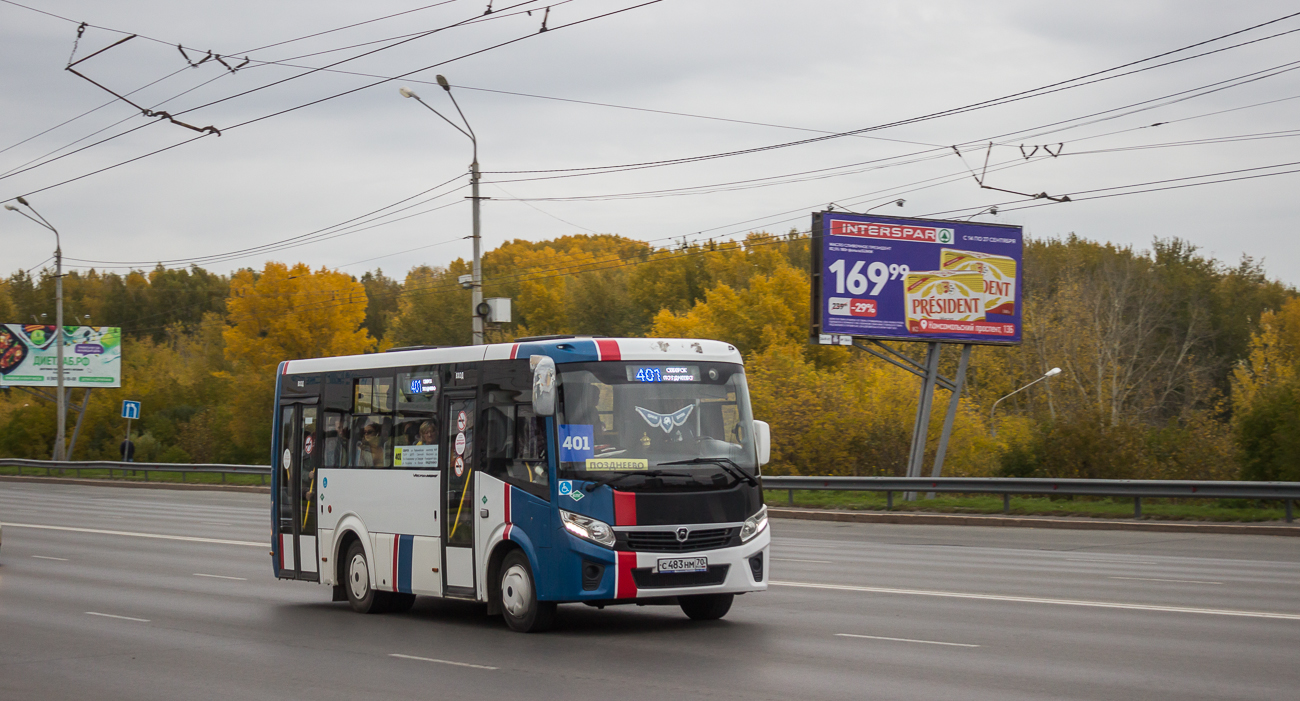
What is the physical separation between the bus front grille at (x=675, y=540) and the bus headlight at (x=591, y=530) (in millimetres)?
100

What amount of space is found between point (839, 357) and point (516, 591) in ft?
188

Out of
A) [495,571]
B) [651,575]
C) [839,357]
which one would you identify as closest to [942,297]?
[495,571]

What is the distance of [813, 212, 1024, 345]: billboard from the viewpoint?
1203 inches

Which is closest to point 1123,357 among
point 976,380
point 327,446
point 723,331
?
point 976,380

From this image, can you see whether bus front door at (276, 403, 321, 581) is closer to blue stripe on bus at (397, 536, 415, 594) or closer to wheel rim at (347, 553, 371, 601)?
wheel rim at (347, 553, 371, 601)

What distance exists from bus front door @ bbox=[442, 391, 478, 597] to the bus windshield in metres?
1.30

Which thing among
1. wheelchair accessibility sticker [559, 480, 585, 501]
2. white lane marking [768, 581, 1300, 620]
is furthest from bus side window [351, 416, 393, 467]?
white lane marking [768, 581, 1300, 620]

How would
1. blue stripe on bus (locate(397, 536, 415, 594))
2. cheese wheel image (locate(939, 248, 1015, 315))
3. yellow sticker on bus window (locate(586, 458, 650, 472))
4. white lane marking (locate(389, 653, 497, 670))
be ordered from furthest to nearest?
cheese wheel image (locate(939, 248, 1015, 315)) < blue stripe on bus (locate(397, 536, 415, 594)) < yellow sticker on bus window (locate(586, 458, 650, 472)) < white lane marking (locate(389, 653, 497, 670))

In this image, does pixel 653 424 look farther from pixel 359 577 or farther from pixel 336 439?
pixel 336 439

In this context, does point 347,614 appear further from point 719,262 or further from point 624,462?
point 719,262

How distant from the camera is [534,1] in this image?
1838 centimetres

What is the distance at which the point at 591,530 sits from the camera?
10.8 metres

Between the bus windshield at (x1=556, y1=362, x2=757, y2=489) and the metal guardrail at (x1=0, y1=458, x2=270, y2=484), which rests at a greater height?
the bus windshield at (x1=556, y1=362, x2=757, y2=489)

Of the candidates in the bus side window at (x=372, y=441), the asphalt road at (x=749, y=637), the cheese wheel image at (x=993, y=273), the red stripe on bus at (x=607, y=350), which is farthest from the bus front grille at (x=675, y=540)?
the cheese wheel image at (x=993, y=273)
